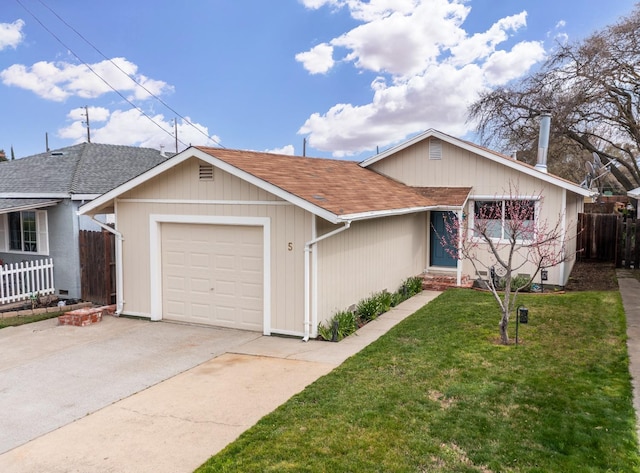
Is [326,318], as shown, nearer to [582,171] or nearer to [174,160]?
[174,160]

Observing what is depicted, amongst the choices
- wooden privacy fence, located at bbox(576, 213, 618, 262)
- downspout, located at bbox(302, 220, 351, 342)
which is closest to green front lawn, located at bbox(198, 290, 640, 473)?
downspout, located at bbox(302, 220, 351, 342)

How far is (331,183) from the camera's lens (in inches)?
457

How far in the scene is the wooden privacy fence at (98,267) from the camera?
12.6 metres

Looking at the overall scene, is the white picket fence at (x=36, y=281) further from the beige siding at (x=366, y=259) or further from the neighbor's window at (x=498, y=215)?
the neighbor's window at (x=498, y=215)

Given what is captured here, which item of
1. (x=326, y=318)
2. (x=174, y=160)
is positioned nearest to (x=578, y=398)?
(x=326, y=318)

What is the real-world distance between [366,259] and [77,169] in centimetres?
965

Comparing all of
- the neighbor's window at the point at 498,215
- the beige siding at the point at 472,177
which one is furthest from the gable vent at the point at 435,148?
the neighbor's window at the point at 498,215

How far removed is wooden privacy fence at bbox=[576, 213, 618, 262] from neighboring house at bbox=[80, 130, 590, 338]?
7.36 metres

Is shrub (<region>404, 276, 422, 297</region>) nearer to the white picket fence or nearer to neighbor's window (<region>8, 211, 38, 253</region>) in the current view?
the white picket fence

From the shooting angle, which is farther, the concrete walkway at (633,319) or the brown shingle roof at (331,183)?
the brown shingle roof at (331,183)

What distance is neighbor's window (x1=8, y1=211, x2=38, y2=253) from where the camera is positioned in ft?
47.0

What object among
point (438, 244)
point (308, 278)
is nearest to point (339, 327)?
point (308, 278)

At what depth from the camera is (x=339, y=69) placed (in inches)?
874

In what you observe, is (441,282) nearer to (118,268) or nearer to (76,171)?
(118,268)
